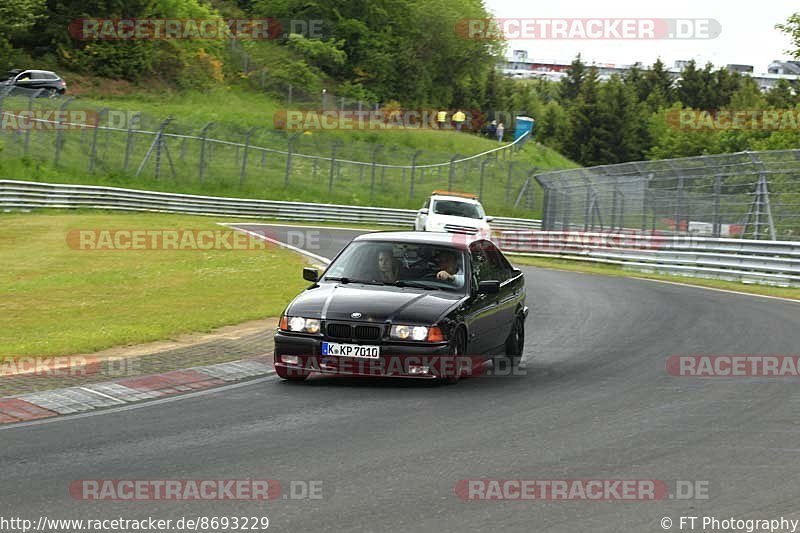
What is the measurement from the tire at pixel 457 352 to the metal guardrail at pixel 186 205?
29.6 meters

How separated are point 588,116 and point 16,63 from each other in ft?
167

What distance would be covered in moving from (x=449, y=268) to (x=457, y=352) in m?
1.19

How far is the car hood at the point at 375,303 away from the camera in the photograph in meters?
10.1

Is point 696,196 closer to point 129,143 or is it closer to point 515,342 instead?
point 515,342

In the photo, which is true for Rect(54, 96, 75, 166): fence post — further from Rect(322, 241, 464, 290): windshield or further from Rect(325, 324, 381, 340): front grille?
Rect(325, 324, 381, 340): front grille

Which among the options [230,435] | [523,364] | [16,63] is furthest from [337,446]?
[16,63]

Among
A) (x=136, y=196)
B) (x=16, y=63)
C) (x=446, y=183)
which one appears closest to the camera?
(x=136, y=196)

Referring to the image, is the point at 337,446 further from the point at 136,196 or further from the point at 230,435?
the point at 136,196

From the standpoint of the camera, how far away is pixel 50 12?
68250 mm

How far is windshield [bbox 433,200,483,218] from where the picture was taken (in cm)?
3112

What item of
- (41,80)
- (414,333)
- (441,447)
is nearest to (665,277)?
(414,333)

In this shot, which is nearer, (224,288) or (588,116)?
(224,288)

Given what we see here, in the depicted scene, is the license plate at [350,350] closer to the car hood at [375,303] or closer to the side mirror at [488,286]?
the car hood at [375,303]

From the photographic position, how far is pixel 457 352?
407 inches
